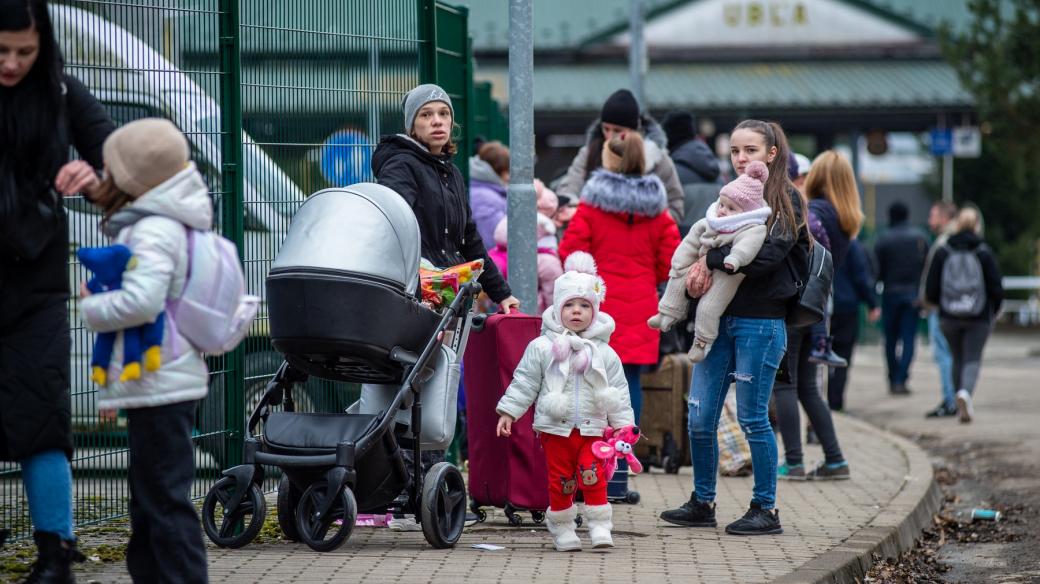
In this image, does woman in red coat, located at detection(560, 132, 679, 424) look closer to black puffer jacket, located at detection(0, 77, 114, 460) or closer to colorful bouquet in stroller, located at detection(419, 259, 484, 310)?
colorful bouquet in stroller, located at detection(419, 259, 484, 310)

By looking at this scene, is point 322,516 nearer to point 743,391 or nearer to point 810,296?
point 743,391

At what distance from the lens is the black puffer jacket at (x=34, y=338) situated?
16.8ft

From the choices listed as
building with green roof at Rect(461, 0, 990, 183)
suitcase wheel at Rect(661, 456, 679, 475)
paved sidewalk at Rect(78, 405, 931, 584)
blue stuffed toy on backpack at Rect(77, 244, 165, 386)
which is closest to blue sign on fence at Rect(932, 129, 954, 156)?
building with green roof at Rect(461, 0, 990, 183)

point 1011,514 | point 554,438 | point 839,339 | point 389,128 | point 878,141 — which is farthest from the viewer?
point 878,141

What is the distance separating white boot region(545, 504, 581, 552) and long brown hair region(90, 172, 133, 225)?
103 inches

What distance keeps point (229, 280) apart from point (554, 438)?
2241mm

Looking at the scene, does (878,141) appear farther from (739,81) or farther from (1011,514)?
(1011,514)

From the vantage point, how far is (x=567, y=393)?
23.0 ft

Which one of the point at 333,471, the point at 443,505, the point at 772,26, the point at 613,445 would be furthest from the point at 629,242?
the point at 772,26

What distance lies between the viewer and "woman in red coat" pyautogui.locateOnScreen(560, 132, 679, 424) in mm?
8648

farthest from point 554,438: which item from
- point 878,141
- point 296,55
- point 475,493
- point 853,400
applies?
point 878,141

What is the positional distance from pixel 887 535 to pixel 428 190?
8.67 feet

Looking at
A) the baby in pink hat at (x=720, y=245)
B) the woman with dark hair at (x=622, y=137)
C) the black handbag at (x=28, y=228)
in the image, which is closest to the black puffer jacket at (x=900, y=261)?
the woman with dark hair at (x=622, y=137)

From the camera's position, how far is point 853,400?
55.5 ft
